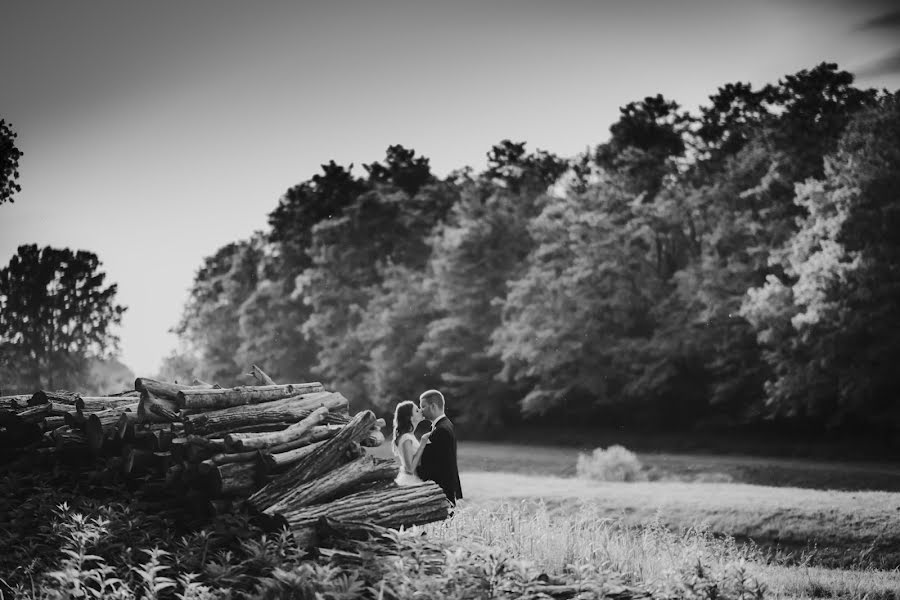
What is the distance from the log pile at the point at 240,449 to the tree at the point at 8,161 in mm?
8973

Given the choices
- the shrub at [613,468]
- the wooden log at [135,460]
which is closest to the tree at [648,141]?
the shrub at [613,468]

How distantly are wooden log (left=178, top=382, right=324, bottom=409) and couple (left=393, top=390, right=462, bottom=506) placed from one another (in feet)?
5.23

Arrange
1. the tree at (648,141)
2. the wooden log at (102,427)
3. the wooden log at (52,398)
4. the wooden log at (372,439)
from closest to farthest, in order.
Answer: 1. the wooden log at (102,427)
2. the wooden log at (52,398)
3. the wooden log at (372,439)
4. the tree at (648,141)

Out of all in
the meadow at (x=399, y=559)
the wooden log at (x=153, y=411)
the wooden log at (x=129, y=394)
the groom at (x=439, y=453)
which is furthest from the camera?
the wooden log at (x=129, y=394)

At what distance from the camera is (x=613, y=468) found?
21438 mm

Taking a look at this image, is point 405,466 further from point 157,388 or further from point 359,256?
point 359,256

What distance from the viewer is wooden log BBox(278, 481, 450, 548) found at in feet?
23.4

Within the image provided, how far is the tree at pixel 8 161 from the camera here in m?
16.1

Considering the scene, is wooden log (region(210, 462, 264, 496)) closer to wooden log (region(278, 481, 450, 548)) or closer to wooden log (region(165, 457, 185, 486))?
wooden log (region(165, 457, 185, 486))

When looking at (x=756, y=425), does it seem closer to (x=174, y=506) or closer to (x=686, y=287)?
(x=686, y=287)

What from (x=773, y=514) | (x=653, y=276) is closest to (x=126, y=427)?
(x=773, y=514)

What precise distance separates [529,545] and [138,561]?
4.00 meters

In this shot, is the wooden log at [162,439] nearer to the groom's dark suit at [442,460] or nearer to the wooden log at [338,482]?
the wooden log at [338,482]

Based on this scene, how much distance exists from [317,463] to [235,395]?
142 centimetres
